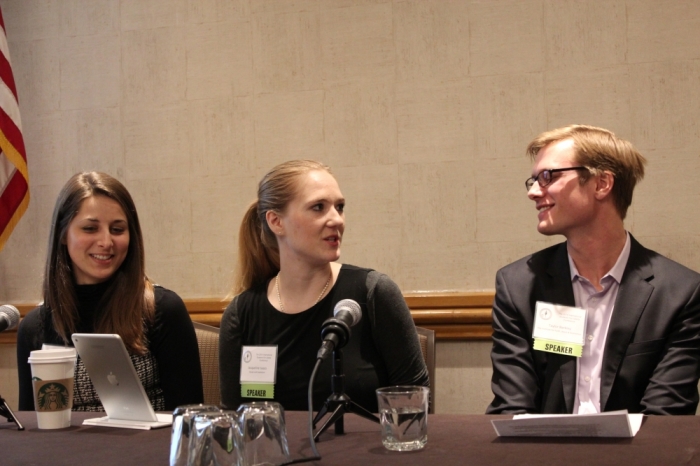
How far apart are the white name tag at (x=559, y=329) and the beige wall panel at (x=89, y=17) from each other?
9.51ft

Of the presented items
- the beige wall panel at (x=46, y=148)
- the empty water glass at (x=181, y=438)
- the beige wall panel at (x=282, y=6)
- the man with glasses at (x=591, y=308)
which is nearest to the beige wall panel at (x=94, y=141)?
the beige wall panel at (x=46, y=148)

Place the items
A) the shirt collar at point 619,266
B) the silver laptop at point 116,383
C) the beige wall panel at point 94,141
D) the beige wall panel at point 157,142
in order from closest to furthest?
the silver laptop at point 116,383 → the shirt collar at point 619,266 → the beige wall panel at point 157,142 → the beige wall panel at point 94,141

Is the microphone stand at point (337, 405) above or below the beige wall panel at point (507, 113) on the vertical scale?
below

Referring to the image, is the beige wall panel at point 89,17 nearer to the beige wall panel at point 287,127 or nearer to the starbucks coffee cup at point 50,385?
the beige wall panel at point 287,127

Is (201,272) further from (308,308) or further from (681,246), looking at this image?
(681,246)

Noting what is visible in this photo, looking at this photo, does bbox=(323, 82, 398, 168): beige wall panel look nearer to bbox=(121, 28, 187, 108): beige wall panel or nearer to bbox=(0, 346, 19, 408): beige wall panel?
bbox=(121, 28, 187, 108): beige wall panel

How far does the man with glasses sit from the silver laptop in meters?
1.09

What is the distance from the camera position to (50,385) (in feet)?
6.53

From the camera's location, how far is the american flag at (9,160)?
388 cm

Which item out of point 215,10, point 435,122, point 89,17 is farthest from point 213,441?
point 89,17

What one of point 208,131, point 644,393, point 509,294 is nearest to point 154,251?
point 208,131

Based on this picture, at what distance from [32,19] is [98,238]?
2.21 meters

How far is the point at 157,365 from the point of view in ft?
8.81

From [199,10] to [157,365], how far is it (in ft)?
7.15
